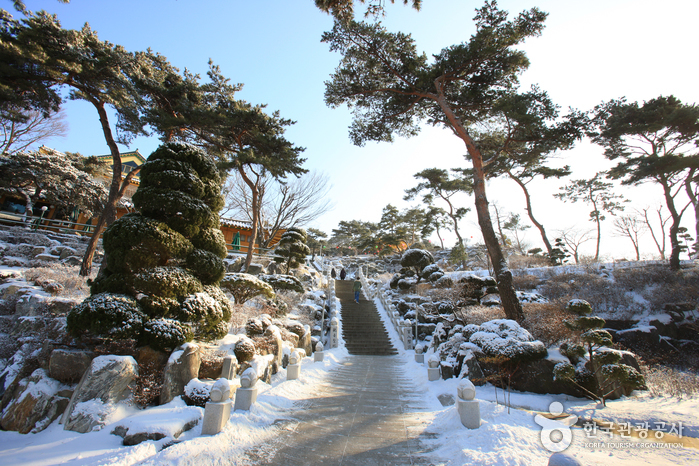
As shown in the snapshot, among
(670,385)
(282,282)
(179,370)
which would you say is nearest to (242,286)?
(282,282)

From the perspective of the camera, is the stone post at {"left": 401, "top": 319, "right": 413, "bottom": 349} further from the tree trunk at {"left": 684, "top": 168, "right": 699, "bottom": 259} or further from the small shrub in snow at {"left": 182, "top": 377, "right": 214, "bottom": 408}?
the tree trunk at {"left": 684, "top": 168, "right": 699, "bottom": 259}

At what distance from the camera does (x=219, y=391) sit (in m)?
3.66

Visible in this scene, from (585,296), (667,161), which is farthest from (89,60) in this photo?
(667,161)

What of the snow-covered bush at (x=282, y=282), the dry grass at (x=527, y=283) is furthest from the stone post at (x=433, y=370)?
the dry grass at (x=527, y=283)

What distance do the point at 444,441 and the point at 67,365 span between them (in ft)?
17.7

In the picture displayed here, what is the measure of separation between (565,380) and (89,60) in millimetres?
15898

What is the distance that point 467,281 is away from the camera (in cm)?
1074

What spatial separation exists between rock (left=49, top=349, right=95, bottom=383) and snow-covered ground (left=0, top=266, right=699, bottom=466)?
60 cm

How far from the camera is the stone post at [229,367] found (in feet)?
16.3

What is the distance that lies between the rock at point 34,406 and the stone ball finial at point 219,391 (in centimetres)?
201

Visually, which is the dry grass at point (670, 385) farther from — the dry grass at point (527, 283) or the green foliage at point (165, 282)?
the green foliage at point (165, 282)

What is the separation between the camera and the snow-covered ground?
2.99m

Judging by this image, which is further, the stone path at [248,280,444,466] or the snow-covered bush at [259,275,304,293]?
the snow-covered bush at [259,275,304,293]

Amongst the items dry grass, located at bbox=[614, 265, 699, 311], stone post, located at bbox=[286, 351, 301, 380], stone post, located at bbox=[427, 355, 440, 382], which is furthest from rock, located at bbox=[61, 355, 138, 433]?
dry grass, located at bbox=[614, 265, 699, 311]
